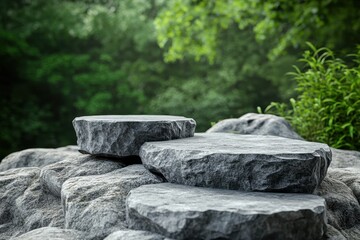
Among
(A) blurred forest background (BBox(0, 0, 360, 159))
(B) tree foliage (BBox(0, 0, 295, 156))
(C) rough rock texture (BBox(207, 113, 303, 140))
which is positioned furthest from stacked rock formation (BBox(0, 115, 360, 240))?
(B) tree foliage (BBox(0, 0, 295, 156))

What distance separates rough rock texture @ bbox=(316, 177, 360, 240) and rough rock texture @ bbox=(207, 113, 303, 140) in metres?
1.30

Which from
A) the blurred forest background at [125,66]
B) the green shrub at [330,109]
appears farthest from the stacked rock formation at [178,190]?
the blurred forest background at [125,66]

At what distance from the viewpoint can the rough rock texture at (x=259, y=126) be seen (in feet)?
13.0

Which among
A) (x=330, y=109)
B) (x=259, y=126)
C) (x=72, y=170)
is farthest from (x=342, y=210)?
(x=330, y=109)

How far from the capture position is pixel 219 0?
27.7 feet

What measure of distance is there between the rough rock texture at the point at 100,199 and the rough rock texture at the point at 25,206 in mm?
261

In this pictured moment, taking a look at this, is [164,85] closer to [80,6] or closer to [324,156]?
[80,6]

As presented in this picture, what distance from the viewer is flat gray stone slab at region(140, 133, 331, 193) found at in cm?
220

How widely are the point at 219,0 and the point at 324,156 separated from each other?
6.57m

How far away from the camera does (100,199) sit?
7.83 ft

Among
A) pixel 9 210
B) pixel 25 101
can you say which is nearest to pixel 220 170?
pixel 9 210

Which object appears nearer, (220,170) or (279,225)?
(279,225)

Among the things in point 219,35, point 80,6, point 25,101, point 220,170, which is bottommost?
point 25,101

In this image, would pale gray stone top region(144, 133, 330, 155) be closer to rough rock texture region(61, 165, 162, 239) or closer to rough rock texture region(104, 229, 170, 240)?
rough rock texture region(61, 165, 162, 239)
